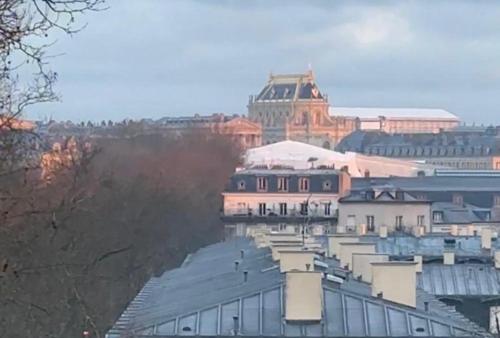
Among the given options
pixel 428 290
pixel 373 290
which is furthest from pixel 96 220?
pixel 373 290

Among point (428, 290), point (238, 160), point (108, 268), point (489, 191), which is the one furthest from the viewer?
point (238, 160)

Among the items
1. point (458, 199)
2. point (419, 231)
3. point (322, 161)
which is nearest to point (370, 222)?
point (419, 231)

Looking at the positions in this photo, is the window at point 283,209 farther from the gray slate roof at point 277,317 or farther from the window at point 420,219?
the gray slate roof at point 277,317

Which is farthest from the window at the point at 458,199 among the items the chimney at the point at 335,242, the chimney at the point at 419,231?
the chimney at the point at 335,242

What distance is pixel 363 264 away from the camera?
114ft

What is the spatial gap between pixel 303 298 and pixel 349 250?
44.6 feet

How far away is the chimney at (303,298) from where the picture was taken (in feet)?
86.6

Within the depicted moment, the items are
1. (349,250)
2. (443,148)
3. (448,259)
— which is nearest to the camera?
(349,250)

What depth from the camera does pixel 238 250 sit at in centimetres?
4678

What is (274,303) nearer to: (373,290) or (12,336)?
(373,290)

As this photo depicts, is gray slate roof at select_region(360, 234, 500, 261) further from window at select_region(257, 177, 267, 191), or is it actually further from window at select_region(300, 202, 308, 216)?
window at select_region(257, 177, 267, 191)

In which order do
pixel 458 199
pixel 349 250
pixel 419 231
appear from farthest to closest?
1. pixel 458 199
2. pixel 419 231
3. pixel 349 250

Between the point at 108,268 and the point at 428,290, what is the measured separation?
51.6 ft

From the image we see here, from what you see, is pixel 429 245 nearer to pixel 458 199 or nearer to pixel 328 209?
pixel 328 209
